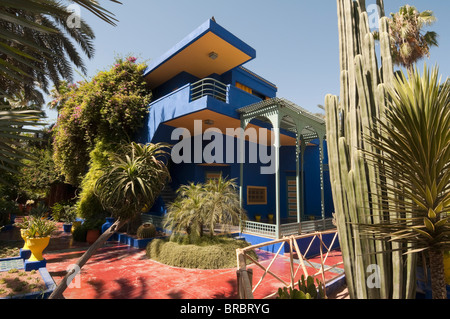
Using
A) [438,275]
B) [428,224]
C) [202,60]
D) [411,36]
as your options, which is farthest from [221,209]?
[411,36]

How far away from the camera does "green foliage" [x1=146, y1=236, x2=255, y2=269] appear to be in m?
7.53

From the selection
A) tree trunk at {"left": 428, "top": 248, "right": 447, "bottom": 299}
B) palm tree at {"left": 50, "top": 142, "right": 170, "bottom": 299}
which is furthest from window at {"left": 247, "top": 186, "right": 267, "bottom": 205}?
tree trunk at {"left": 428, "top": 248, "right": 447, "bottom": 299}

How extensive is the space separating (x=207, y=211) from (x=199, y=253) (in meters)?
1.36

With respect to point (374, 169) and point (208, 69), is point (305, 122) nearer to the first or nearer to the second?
point (208, 69)

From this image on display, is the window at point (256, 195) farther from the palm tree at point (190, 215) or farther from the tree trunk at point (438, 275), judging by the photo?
the tree trunk at point (438, 275)

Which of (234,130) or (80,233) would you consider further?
(234,130)

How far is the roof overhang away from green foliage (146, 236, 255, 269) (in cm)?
817

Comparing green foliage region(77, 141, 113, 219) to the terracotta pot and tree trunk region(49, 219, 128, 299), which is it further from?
tree trunk region(49, 219, 128, 299)

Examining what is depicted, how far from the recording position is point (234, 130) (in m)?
13.0

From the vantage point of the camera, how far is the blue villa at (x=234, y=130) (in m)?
10.5

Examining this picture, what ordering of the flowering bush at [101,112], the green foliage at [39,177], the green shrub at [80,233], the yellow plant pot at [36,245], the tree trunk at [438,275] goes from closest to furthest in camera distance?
the tree trunk at [438,275] < the yellow plant pot at [36,245] < the green shrub at [80,233] < the flowering bush at [101,112] < the green foliage at [39,177]

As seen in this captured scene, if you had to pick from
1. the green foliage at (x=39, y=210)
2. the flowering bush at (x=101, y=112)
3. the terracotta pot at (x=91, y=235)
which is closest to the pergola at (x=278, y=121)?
the flowering bush at (x=101, y=112)

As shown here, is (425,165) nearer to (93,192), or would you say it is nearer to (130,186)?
(130,186)

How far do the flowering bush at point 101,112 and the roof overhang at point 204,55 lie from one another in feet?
4.41
